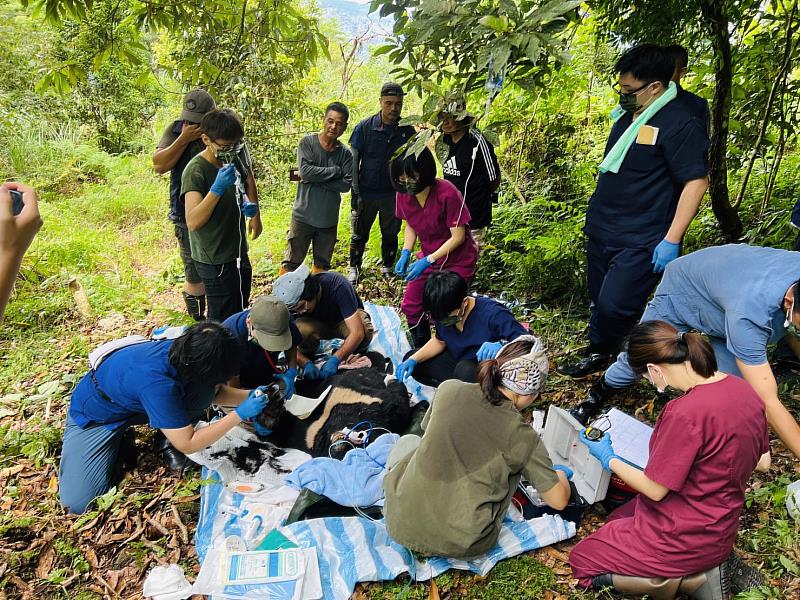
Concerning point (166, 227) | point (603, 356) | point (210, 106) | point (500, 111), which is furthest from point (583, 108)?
point (166, 227)

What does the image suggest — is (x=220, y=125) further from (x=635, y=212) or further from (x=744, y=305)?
(x=744, y=305)

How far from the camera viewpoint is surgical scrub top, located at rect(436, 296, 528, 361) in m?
3.00

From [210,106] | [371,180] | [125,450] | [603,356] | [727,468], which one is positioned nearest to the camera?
[727,468]

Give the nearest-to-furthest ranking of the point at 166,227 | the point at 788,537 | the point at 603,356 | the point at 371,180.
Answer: the point at 788,537
the point at 603,356
the point at 371,180
the point at 166,227

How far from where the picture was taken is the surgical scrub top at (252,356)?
10.2 ft

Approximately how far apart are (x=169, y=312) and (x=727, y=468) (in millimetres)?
4160

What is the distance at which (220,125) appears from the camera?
3320 millimetres

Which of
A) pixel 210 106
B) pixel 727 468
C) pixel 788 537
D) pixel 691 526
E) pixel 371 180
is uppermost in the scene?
pixel 210 106

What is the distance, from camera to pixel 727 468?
1801 mm

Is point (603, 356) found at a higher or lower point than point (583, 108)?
lower

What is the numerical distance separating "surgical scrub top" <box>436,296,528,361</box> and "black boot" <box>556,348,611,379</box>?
0.73 metres

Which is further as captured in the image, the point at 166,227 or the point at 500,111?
the point at 166,227

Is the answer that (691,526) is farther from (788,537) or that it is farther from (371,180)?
(371,180)

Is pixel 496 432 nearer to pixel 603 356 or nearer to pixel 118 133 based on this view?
pixel 603 356
